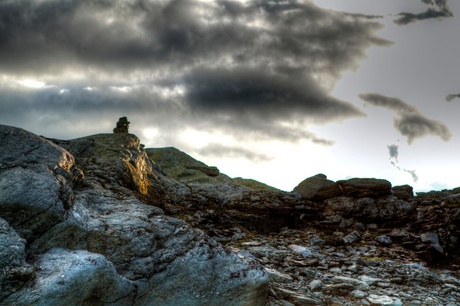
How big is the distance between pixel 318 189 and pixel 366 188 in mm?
2943

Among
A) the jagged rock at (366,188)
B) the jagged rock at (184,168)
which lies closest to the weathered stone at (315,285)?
the jagged rock at (366,188)

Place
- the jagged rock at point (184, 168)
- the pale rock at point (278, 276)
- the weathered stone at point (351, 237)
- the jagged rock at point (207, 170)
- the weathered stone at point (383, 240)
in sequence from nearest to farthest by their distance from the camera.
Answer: the pale rock at point (278, 276) < the weathered stone at point (351, 237) < the weathered stone at point (383, 240) < the jagged rock at point (184, 168) < the jagged rock at point (207, 170)

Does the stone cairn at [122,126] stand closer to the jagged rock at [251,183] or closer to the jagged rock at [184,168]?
the jagged rock at [184,168]

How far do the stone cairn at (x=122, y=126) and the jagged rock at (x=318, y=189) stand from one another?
1801 cm

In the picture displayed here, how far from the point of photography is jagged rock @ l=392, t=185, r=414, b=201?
72.5 feet

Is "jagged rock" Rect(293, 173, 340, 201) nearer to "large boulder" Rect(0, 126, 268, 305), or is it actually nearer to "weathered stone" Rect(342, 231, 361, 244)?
"weathered stone" Rect(342, 231, 361, 244)

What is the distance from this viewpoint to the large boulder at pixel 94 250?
705cm

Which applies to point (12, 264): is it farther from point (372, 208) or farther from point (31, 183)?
point (372, 208)

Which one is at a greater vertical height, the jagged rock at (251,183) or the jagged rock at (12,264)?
the jagged rock at (251,183)

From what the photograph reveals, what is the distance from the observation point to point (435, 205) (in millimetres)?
19922

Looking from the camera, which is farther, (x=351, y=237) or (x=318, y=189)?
(x=318, y=189)

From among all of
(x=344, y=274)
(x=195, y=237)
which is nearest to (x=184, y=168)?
(x=344, y=274)

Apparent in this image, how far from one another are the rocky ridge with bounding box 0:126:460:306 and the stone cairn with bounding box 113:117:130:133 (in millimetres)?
15087

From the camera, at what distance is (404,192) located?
23.1m
